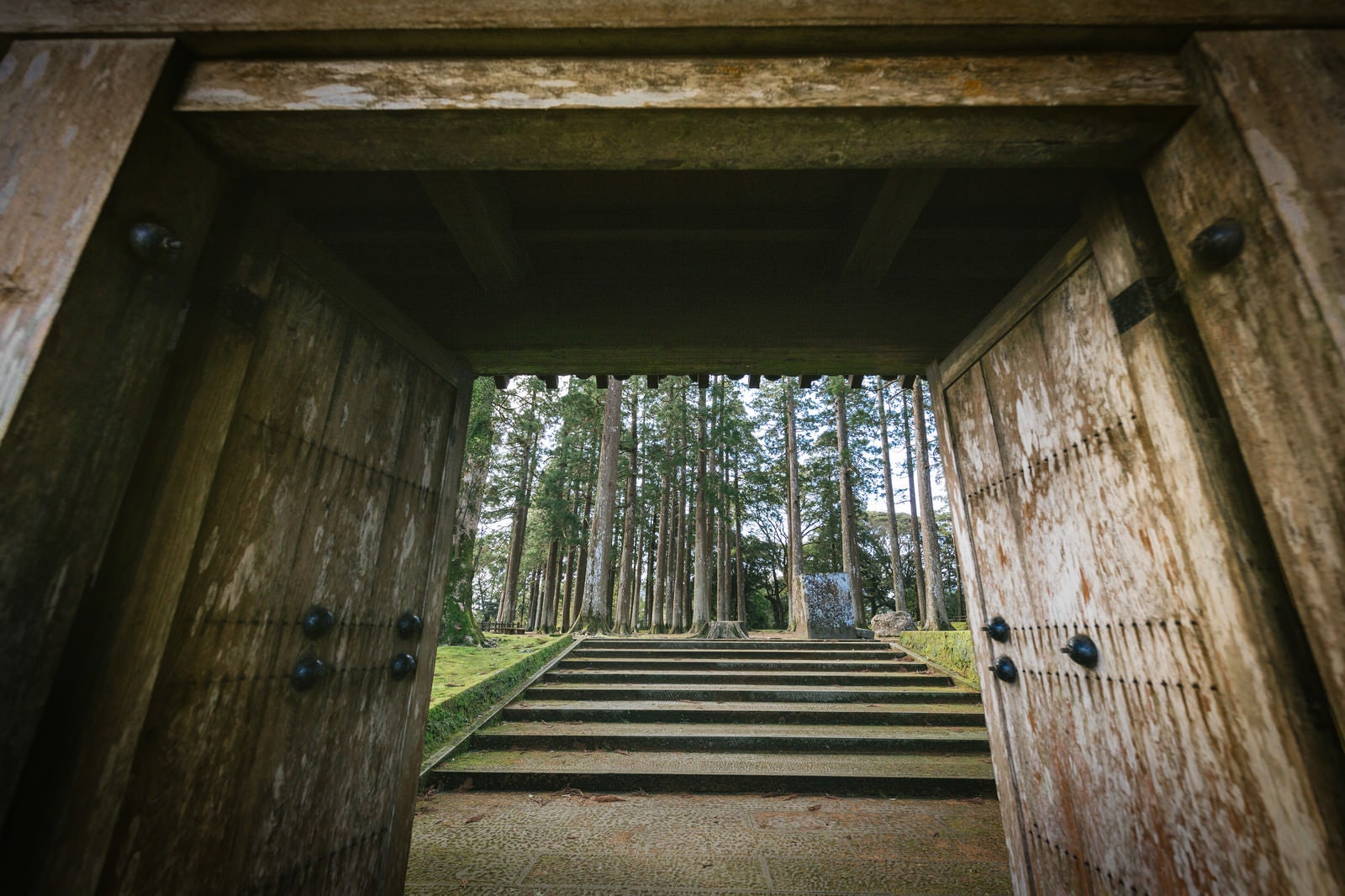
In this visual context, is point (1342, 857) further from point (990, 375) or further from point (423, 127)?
point (423, 127)

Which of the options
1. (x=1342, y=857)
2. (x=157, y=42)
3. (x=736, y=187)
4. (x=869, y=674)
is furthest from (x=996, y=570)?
(x=869, y=674)

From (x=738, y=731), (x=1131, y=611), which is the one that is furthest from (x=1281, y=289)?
(x=738, y=731)

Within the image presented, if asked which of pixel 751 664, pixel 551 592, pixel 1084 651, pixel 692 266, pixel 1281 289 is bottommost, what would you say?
pixel 751 664

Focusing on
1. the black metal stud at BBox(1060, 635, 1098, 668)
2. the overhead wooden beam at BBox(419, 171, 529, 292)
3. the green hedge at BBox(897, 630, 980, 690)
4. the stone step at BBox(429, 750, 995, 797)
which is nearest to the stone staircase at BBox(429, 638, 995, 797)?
the stone step at BBox(429, 750, 995, 797)

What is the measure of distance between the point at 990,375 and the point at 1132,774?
144 cm

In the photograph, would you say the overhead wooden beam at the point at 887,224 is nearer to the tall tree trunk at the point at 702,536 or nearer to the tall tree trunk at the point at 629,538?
the tall tree trunk at the point at 702,536

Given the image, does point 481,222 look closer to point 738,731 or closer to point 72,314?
point 72,314

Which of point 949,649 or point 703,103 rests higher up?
point 703,103

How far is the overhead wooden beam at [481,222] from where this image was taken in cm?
179

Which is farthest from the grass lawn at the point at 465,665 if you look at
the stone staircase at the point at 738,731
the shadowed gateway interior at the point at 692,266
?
the shadowed gateway interior at the point at 692,266

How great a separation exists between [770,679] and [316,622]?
5.59 metres

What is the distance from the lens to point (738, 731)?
4625 mm

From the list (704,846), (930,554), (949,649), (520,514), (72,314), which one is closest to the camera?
(72,314)

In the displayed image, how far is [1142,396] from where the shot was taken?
1.39 m
